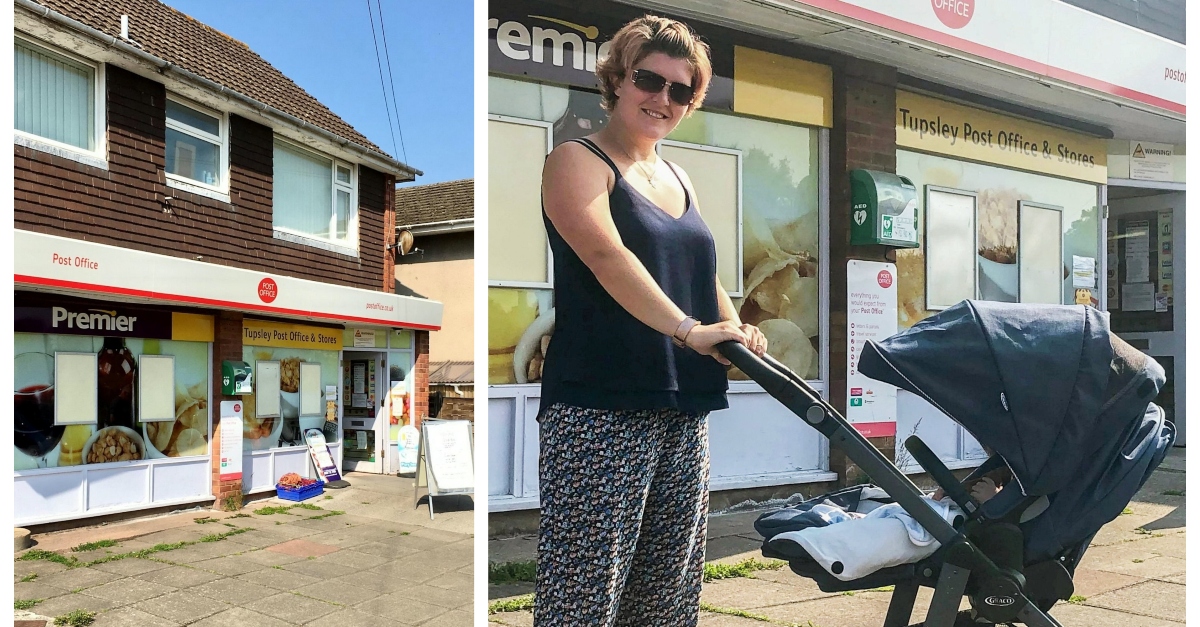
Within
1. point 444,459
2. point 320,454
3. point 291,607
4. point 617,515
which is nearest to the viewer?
point 617,515

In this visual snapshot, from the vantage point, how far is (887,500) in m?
3.10

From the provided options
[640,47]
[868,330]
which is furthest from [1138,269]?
[640,47]

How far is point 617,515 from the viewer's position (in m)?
2.73

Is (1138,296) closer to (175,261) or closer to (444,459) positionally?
(444,459)

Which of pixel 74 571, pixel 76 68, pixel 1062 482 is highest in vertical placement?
pixel 76 68

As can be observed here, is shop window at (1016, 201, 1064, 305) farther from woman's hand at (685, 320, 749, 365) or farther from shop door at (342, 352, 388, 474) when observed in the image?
shop door at (342, 352, 388, 474)

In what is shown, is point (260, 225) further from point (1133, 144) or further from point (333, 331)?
point (1133, 144)

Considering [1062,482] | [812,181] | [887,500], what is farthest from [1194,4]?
[887,500]

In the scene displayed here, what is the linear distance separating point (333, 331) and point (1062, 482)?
19.6ft

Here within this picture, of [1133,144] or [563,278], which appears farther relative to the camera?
[1133,144]

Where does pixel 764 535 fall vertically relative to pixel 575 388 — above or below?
below

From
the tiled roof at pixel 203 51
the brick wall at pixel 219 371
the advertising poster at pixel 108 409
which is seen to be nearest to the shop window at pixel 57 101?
the tiled roof at pixel 203 51

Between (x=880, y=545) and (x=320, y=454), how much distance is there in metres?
5.73

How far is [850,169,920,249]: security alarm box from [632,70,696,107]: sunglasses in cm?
95
